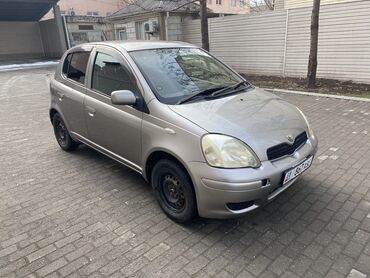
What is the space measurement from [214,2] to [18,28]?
2864 centimetres

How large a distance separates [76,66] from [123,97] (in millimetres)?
1715

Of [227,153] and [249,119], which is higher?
[249,119]

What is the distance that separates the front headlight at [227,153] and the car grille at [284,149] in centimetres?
18

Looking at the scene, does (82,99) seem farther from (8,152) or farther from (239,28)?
(239,28)

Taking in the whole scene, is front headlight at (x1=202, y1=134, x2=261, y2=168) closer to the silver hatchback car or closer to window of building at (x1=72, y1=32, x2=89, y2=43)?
the silver hatchback car

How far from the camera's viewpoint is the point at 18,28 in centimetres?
2733

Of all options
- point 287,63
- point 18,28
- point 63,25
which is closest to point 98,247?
point 287,63

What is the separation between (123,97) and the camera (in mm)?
3020

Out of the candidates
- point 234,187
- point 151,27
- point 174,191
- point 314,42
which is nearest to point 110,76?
point 174,191

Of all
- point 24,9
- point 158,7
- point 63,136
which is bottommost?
point 63,136

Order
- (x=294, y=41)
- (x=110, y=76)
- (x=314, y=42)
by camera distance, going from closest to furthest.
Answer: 1. (x=110, y=76)
2. (x=314, y=42)
3. (x=294, y=41)

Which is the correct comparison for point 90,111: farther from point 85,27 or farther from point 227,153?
point 85,27

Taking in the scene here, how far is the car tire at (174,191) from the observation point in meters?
2.76

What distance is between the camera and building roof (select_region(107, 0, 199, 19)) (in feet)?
48.3
